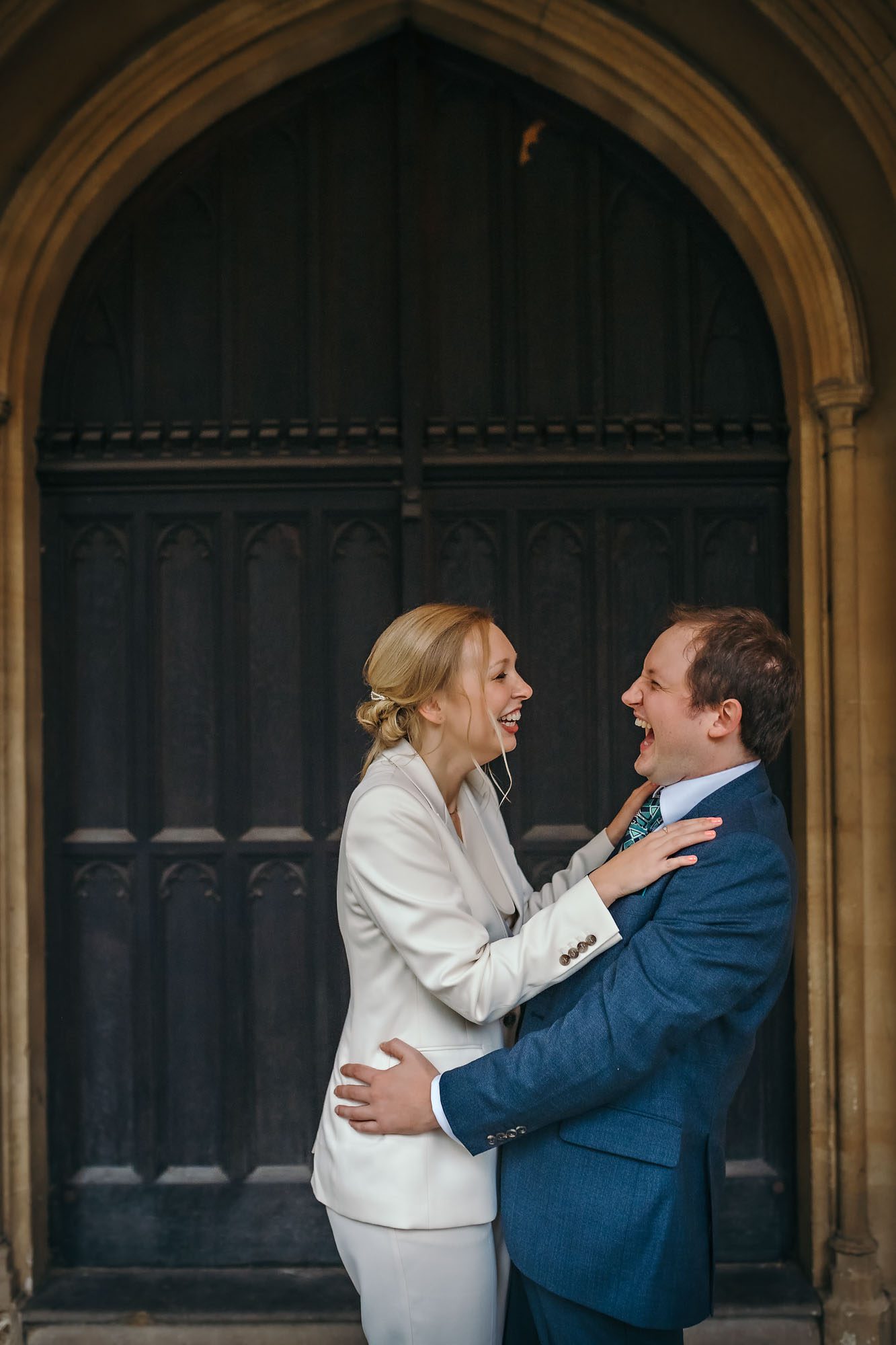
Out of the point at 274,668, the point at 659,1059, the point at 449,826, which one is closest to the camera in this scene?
the point at 659,1059

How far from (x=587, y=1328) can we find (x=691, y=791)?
93 centimetres

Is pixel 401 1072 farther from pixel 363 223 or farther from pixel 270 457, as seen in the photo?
pixel 363 223

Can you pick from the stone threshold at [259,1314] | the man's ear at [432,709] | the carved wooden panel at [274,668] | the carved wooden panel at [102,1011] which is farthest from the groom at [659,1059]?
the carved wooden panel at [102,1011]

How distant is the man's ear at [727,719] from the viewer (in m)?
1.76

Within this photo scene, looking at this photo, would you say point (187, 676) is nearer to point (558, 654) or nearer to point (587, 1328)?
point (558, 654)

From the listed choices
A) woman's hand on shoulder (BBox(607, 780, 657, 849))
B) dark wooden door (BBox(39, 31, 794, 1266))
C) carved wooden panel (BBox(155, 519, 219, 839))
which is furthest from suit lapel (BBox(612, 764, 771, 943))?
carved wooden panel (BBox(155, 519, 219, 839))

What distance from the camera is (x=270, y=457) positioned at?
346cm

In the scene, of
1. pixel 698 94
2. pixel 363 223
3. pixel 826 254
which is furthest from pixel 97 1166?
pixel 698 94

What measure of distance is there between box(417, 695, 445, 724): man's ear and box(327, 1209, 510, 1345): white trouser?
3.01 feet

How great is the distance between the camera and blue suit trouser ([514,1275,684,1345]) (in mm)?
1792

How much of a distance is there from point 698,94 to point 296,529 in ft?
6.06

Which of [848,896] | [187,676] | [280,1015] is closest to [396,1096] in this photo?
[280,1015]

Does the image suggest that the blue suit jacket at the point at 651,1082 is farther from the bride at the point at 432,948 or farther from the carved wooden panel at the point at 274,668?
the carved wooden panel at the point at 274,668

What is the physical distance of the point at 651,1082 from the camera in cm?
175
